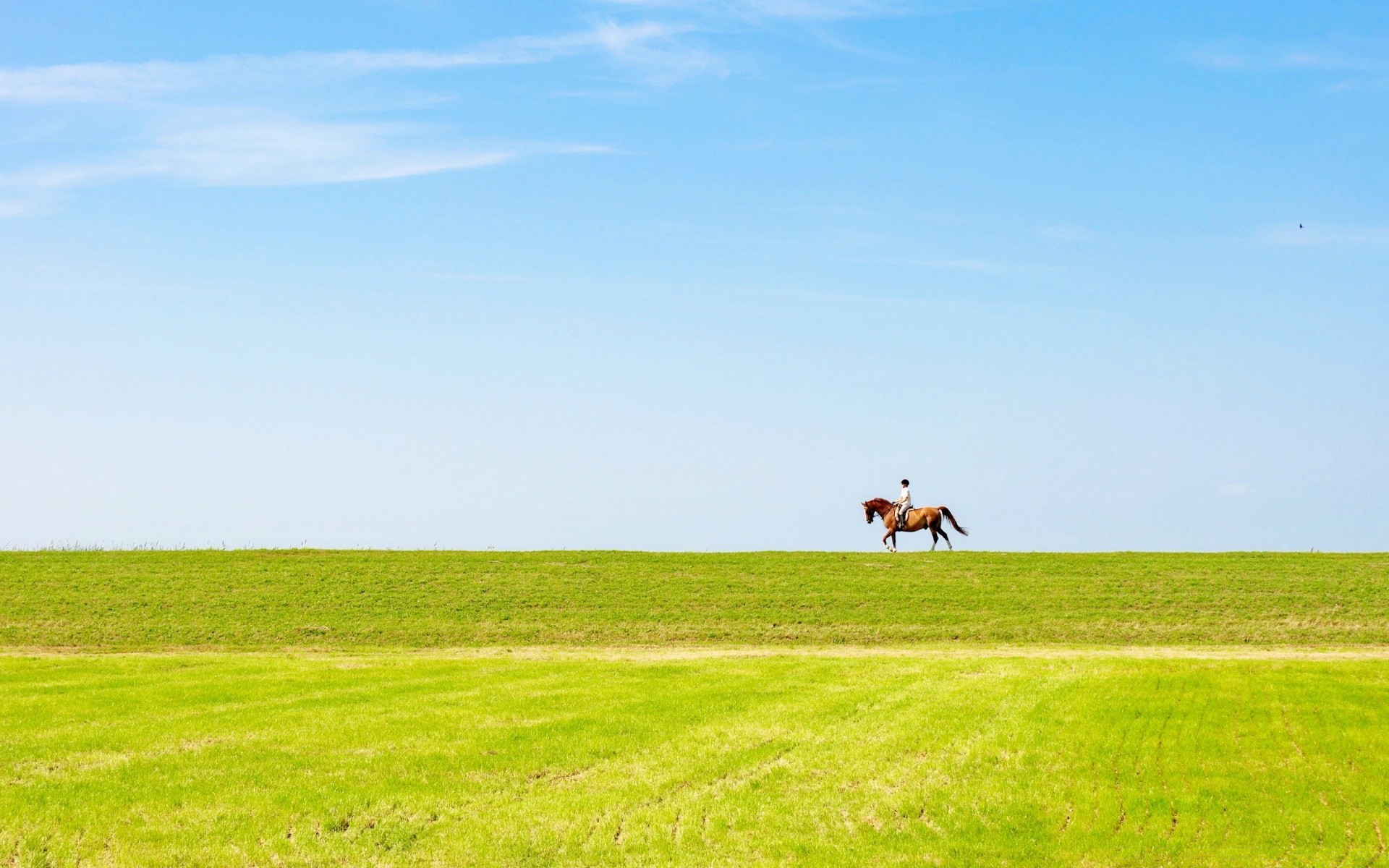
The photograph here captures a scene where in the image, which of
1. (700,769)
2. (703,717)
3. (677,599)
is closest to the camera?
(700,769)

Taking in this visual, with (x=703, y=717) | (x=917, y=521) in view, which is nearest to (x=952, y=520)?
(x=917, y=521)

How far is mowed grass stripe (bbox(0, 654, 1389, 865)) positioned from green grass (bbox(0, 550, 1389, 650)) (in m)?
11.5

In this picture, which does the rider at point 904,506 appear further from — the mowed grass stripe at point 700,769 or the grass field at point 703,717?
the mowed grass stripe at point 700,769

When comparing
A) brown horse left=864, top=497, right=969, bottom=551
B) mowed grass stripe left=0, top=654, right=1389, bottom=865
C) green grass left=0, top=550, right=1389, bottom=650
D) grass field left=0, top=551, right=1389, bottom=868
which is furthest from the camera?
brown horse left=864, top=497, right=969, bottom=551

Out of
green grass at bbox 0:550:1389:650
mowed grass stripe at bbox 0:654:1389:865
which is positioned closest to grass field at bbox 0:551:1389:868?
mowed grass stripe at bbox 0:654:1389:865

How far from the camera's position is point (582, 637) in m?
44.2

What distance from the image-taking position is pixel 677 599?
4922 cm

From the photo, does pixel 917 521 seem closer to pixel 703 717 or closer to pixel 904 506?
pixel 904 506

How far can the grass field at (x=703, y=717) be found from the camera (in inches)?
658

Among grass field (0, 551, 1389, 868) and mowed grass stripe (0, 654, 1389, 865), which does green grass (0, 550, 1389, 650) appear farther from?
mowed grass stripe (0, 654, 1389, 865)

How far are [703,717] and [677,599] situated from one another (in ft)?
76.7

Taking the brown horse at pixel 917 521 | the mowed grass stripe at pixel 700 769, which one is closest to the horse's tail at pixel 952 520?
the brown horse at pixel 917 521

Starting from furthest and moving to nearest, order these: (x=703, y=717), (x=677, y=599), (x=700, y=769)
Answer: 1. (x=677, y=599)
2. (x=703, y=717)
3. (x=700, y=769)

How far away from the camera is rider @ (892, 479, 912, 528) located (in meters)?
58.3
